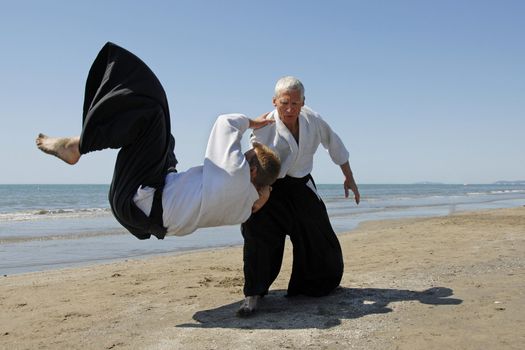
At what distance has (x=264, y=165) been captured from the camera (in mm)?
3414

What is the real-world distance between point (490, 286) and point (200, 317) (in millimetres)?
2698

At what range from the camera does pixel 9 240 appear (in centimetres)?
1198

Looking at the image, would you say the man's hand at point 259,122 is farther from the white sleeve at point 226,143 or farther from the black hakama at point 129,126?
the black hakama at point 129,126

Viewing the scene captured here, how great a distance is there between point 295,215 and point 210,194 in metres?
1.51

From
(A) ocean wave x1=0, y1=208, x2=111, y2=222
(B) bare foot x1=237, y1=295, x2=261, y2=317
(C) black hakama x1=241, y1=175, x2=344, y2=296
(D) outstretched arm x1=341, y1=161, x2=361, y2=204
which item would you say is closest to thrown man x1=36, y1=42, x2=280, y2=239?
(C) black hakama x1=241, y1=175, x2=344, y2=296

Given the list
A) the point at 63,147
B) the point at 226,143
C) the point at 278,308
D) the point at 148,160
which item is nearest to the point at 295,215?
the point at 278,308

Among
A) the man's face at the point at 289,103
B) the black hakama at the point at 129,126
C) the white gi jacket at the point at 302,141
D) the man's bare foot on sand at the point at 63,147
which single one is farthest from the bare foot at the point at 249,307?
the man's bare foot on sand at the point at 63,147

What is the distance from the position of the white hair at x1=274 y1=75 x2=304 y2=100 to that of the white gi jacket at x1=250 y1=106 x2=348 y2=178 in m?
0.28

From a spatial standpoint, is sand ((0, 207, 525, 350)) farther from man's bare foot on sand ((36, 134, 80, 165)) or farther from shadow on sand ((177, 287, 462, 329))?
man's bare foot on sand ((36, 134, 80, 165))

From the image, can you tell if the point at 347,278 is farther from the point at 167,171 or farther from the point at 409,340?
the point at 167,171

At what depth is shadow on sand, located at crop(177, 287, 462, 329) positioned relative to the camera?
3961mm

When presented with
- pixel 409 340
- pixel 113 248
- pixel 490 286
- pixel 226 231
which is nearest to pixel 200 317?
pixel 409 340

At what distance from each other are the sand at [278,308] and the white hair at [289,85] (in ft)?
5.81

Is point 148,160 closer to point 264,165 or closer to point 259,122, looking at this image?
point 264,165
